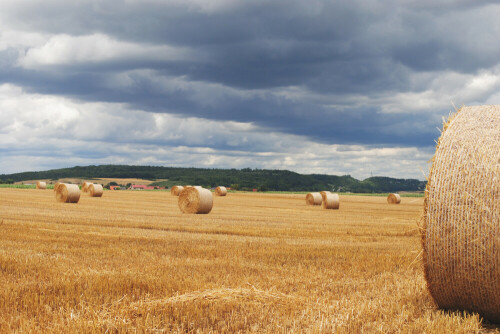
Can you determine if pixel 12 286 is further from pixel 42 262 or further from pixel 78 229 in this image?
pixel 78 229

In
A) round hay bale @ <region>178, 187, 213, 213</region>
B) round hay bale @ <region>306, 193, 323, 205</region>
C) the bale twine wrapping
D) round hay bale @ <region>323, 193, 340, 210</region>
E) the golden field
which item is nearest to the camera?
the golden field

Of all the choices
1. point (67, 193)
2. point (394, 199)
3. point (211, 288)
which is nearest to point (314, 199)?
point (394, 199)

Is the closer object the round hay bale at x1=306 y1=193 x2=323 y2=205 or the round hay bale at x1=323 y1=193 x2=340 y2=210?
the round hay bale at x1=323 y1=193 x2=340 y2=210

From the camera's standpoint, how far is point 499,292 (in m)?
6.37

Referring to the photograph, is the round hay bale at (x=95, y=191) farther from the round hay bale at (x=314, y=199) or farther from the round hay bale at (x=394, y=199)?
the round hay bale at (x=394, y=199)

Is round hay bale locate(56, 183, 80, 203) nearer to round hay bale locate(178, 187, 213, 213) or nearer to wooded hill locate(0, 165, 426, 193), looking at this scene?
round hay bale locate(178, 187, 213, 213)

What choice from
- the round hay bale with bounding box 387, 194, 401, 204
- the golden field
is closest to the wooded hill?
the round hay bale with bounding box 387, 194, 401, 204

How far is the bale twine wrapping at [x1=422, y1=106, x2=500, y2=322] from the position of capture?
6320 millimetres

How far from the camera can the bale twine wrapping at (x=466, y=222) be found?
632 centimetres

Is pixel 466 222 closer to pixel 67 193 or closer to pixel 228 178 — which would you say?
pixel 67 193

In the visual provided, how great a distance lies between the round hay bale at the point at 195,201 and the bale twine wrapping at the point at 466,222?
848 inches

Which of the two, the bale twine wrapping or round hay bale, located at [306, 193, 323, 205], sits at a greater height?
the bale twine wrapping

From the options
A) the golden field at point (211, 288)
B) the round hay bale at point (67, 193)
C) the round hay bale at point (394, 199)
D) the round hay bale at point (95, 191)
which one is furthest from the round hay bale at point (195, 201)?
the round hay bale at point (394, 199)

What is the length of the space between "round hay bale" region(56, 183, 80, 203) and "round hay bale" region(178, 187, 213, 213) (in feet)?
34.4
